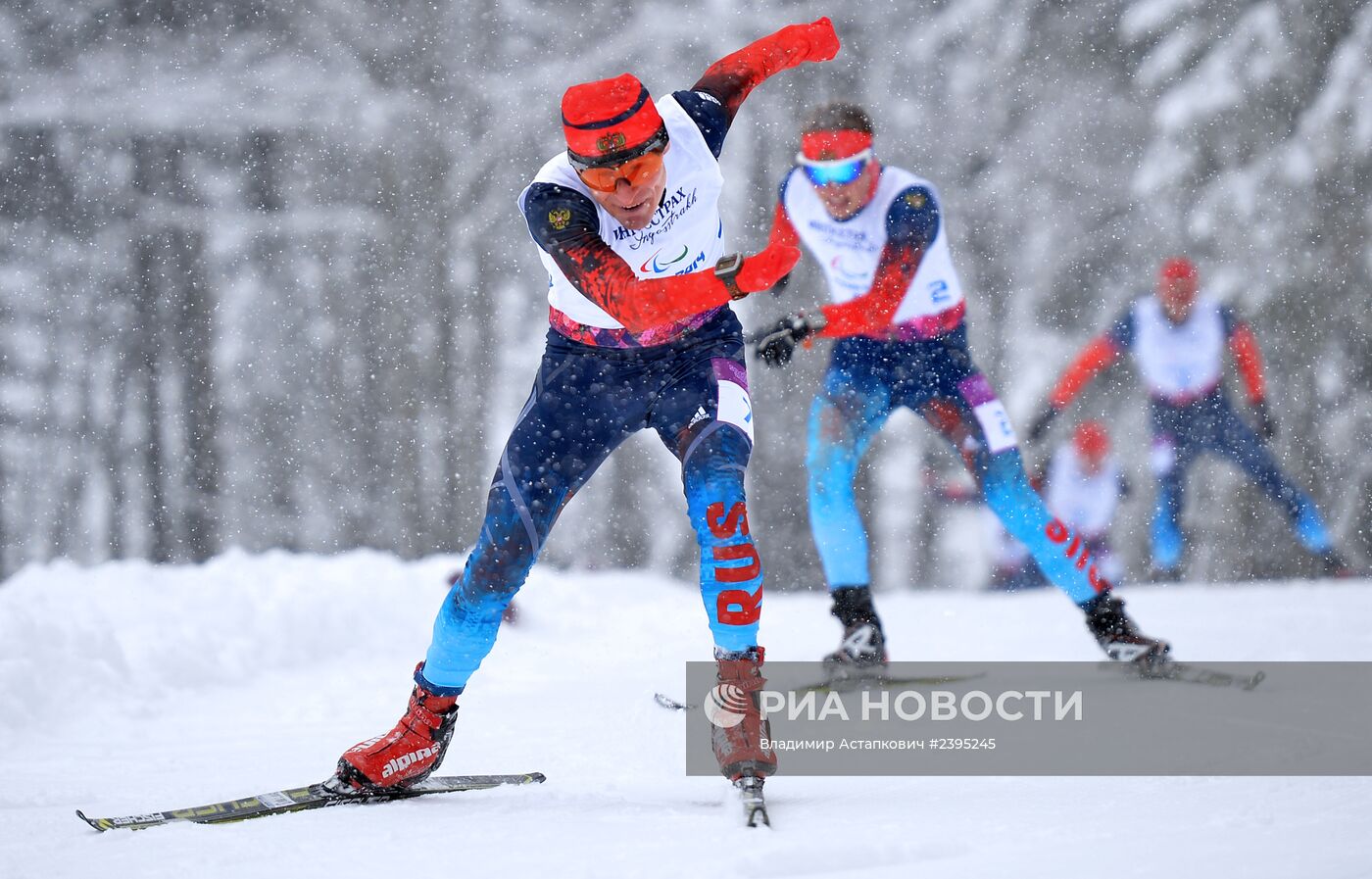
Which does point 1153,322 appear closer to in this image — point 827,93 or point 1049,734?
point 827,93

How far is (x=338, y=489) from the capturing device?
62.0ft

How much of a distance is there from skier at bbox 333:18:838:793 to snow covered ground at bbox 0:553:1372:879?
0.29 metres

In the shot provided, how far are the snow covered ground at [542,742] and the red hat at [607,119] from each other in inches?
59.0

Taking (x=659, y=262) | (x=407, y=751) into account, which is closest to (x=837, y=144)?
(x=659, y=262)

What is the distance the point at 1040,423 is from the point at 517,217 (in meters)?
8.68

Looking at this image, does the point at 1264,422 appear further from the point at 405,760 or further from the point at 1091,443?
the point at 405,760

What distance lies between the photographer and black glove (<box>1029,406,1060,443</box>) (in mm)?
7101

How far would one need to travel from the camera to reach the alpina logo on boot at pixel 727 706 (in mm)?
3094

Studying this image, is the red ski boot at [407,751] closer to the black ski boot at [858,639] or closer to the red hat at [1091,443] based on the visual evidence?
the black ski boot at [858,639]

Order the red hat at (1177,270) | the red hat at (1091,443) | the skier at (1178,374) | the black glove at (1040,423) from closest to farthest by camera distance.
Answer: the black glove at (1040,423) < the skier at (1178,374) < the red hat at (1177,270) < the red hat at (1091,443)

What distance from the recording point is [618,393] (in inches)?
135

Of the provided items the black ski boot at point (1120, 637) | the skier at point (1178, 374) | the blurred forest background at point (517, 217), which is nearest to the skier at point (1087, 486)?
the blurred forest background at point (517, 217)

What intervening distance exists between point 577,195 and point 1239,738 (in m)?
2.10

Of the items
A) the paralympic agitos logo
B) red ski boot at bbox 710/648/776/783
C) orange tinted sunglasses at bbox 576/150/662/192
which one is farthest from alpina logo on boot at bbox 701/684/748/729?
orange tinted sunglasses at bbox 576/150/662/192
